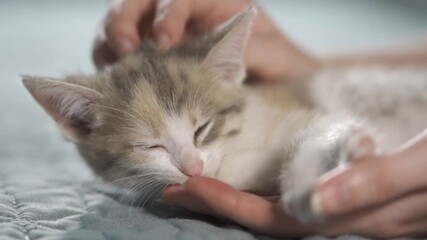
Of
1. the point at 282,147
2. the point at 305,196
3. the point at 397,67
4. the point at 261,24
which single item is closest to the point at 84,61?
the point at 261,24

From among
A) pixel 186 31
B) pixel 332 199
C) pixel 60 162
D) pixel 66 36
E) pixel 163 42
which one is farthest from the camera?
pixel 66 36

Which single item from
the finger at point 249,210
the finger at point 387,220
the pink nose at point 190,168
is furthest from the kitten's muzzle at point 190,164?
the finger at point 387,220

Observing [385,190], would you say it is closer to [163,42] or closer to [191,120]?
[191,120]

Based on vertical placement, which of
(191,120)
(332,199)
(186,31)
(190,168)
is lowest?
(332,199)

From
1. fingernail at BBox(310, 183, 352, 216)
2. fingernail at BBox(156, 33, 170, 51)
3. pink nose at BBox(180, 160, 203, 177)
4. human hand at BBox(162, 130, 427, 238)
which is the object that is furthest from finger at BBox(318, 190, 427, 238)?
fingernail at BBox(156, 33, 170, 51)

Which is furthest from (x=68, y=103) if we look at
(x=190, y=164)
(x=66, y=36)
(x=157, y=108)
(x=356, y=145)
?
(x=66, y=36)

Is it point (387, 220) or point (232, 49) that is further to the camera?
point (232, 49)

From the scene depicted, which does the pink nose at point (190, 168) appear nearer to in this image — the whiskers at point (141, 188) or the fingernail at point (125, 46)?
the whiskers at point (141, 188)
